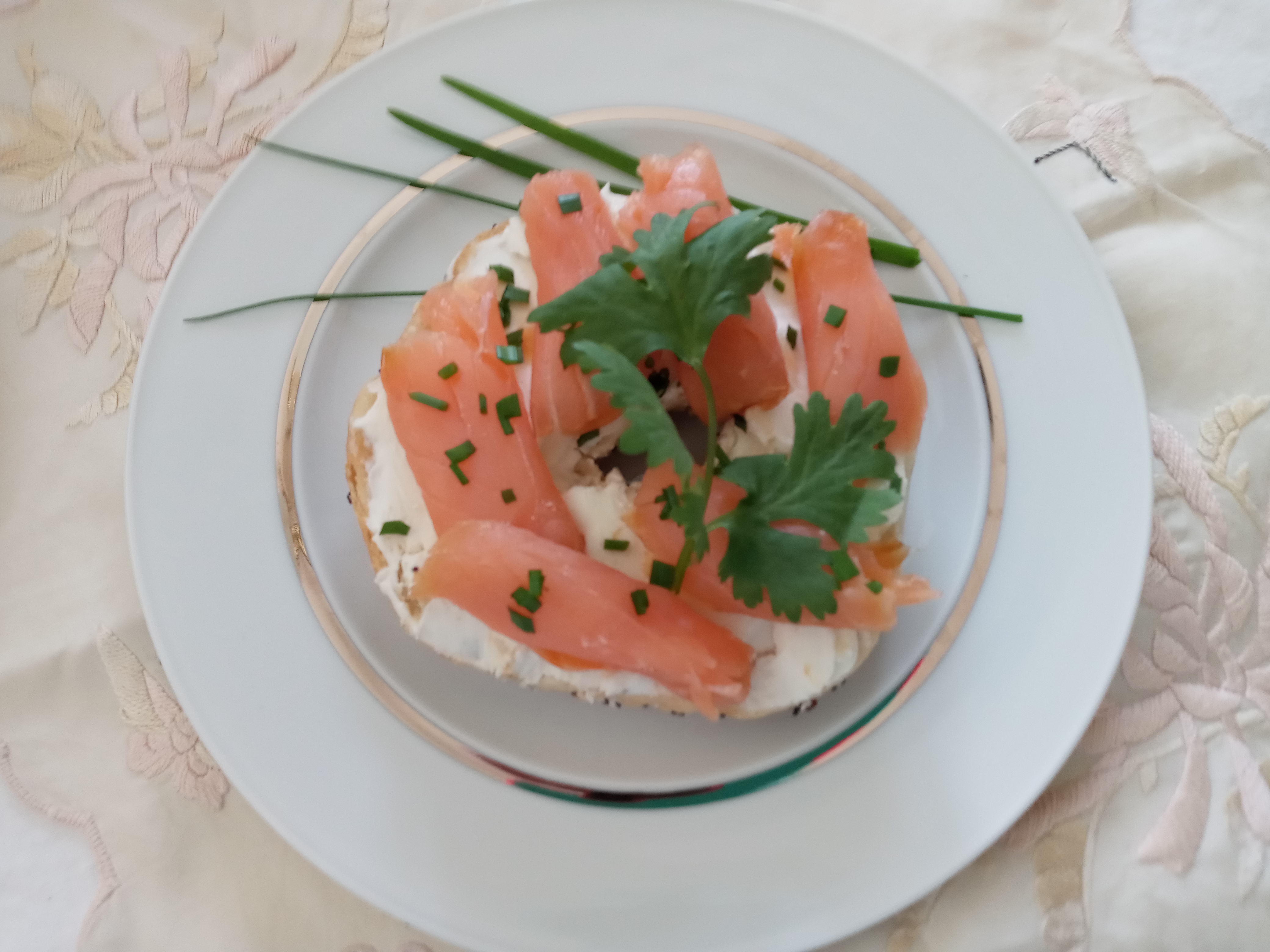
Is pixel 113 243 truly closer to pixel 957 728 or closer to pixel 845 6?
pixel 845 6

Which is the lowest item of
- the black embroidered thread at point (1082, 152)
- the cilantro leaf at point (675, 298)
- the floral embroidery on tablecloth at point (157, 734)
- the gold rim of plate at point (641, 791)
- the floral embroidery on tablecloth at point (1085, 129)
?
the floral embroidery on tablecloth at point (157, 734)

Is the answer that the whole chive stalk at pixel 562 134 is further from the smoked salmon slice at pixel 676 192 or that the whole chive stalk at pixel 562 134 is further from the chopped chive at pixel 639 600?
the chopped chive at pixel 639 600

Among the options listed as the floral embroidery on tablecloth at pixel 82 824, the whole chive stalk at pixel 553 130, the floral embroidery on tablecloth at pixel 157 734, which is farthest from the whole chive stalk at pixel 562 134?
the floral embroidery on tablecloth at pixel 82 824

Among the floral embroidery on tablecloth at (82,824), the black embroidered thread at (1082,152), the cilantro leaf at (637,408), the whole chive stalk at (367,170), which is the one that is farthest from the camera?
the black embroidered thread at (1082,152)

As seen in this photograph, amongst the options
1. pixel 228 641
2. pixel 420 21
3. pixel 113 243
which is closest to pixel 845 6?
pixel 420 21

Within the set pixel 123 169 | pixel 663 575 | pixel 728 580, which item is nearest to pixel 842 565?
pixel 728 580

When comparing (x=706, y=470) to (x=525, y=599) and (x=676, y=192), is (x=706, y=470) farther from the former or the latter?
(x=676, y=192)
